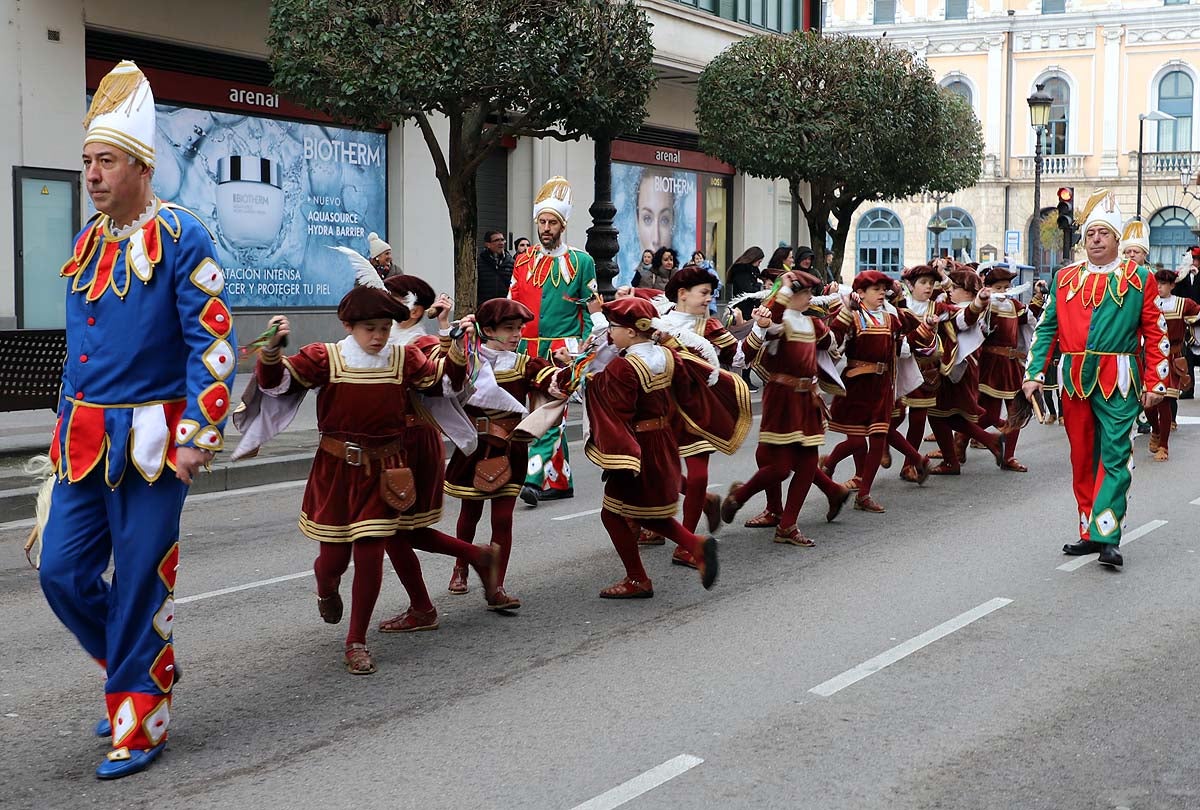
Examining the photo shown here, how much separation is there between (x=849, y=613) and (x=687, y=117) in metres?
23.1

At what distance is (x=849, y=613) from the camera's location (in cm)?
717

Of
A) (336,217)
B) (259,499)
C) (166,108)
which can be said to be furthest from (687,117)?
(259,499)

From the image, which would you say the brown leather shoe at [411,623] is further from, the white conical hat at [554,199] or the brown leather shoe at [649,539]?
the white conical hat at [554,199]

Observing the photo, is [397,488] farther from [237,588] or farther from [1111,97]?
[1111,97]

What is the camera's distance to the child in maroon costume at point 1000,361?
12.6 metres

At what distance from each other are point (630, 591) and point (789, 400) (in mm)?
1997

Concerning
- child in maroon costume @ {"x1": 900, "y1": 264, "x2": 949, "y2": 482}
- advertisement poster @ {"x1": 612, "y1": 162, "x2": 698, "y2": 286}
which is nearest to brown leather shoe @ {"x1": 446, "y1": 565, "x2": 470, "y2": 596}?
child in maroon costume @ {"x1": 900, "y1": 264, "x2": 949, "y2": 482}

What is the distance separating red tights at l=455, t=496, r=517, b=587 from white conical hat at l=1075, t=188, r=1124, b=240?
382 cm

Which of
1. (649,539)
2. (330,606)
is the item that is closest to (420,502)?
(330,606)

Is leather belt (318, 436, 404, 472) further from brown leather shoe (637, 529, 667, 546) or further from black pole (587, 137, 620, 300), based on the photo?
black pole (587, 137, 620, 300)

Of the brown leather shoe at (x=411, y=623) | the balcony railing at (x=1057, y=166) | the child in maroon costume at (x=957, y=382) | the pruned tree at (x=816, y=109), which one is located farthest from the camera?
the balcony railing at (x=1057, y=166)

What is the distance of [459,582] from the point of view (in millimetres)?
7633

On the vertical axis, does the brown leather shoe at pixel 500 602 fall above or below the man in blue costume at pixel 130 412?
below

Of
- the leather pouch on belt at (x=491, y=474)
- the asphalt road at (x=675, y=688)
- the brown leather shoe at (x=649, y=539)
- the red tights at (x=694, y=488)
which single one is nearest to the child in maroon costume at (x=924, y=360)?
the asphalt road at (x=675, y=688)
